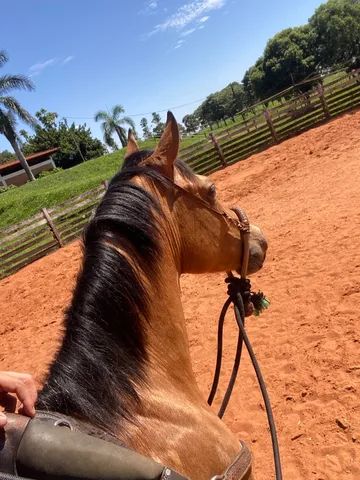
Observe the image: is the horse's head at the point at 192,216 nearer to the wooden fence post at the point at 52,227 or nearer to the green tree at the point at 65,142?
the wooden fence post at the point at 52,227

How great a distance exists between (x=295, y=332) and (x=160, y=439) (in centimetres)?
352

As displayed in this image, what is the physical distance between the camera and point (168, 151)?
202cm

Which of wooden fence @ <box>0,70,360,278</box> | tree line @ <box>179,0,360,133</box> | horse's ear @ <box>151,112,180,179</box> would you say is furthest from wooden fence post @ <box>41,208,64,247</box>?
tree line @ <box>179,0,360,133</box>

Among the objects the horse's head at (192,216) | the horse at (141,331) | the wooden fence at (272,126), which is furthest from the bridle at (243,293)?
the wooden fence at (272,126)

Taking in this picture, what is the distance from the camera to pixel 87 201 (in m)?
14.4

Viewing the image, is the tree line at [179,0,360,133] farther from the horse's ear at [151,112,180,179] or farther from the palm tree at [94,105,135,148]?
the horse's ear at [151,112,180,179]

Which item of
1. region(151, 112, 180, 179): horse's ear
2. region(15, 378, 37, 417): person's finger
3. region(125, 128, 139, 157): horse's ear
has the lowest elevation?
region(15, 378, 37, 417): person's finger

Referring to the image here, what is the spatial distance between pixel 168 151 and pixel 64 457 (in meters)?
1.39

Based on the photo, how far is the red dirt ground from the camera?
341 centimetres

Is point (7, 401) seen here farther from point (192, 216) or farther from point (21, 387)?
point (192, 216)

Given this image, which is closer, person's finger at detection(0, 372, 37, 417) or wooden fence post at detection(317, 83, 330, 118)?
person's finger at detection(0, 372, 37, 417)

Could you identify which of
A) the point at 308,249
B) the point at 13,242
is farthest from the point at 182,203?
the point at 13,242

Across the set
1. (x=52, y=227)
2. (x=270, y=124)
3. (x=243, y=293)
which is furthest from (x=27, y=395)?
(x=270, y=124)

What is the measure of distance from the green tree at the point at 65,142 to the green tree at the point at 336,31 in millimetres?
28083
